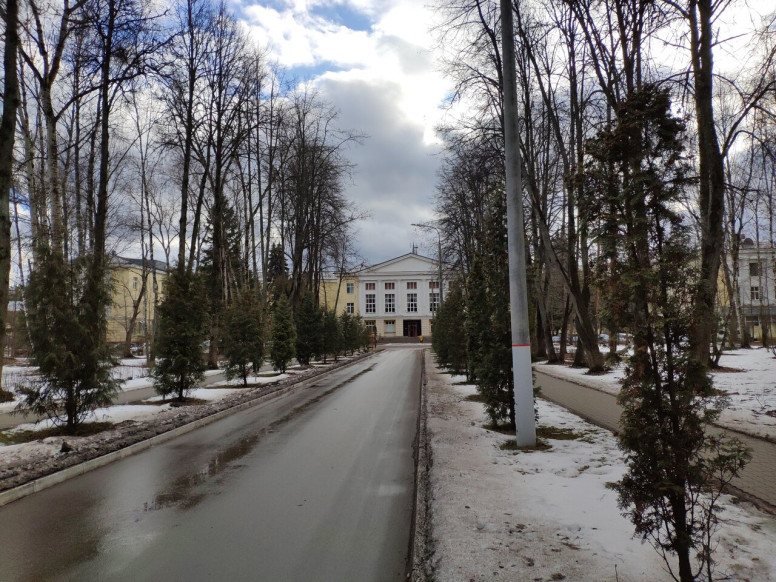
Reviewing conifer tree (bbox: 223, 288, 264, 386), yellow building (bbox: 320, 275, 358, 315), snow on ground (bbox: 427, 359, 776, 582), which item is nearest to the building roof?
yellow building (bbox: 320, 275, 358, 315)

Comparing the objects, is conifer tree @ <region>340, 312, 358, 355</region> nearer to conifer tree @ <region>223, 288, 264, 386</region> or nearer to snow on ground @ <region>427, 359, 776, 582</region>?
conifer tree @ <region>223, 288, 264, 386</region>

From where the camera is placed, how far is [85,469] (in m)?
6.65

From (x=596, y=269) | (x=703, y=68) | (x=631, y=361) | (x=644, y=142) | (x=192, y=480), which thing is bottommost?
(x=192, y=480)

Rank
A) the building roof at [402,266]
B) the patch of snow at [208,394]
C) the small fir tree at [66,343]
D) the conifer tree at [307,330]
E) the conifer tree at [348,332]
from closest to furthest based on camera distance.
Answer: the small fir tree at [66,343] < the patch of snow at [208,394] < the conifer tree at [307,330] < the conifer tree at [348,332] < the building roof at [402,266]

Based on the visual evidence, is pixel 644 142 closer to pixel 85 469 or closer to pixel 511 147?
pixel 511 147

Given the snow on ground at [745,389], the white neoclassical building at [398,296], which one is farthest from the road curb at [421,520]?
the white neoclassical building at [398,296]

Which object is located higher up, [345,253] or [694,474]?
[345,253]

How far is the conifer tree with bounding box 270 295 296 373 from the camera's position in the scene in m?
22.2

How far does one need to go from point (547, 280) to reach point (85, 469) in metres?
24.3

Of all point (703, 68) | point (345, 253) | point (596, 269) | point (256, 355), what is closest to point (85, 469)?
point (596, 269)

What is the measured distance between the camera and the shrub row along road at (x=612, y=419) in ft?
17.3

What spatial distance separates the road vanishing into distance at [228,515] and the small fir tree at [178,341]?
4672 millimetres

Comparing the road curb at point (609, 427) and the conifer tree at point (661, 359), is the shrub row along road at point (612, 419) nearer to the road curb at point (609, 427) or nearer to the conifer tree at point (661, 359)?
the road curb at point (609, 427)

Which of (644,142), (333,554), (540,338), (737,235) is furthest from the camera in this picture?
(540,338)
